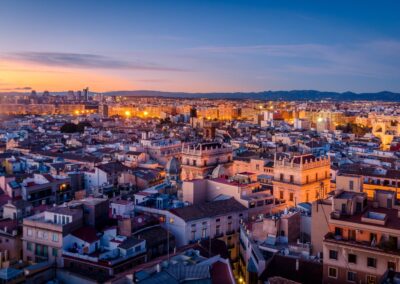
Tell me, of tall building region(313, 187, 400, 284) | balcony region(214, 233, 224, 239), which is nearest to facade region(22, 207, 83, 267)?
balcony region(214, 233, 224, 239)

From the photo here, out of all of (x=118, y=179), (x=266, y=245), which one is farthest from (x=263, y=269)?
(x=118, y=179)

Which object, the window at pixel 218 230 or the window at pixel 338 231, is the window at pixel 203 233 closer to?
the window at pixel 218 230

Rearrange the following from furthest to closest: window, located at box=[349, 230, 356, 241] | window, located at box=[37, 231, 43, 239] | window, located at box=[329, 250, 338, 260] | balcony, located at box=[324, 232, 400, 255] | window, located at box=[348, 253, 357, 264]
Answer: window, located at box=[37, 231, 43, 239], window, located at box=[349, 230, 356, 241], window, located at box=[329, 250, 338, 260], window, located at box=[348, 253, 357, 264], balcony, located at box=[324, 232, 400, 255]

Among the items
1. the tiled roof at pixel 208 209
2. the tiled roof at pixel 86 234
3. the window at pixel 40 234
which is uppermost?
the tiled roof at pixel 208 209

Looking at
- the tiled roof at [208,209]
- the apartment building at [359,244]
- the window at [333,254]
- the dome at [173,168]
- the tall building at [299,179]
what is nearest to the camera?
the apartment building at [359,244]

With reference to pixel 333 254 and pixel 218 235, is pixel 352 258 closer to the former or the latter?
pixel 333 254

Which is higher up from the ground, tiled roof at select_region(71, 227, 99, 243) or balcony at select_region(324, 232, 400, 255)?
balcony at select_region(324, 232, 400, 255)

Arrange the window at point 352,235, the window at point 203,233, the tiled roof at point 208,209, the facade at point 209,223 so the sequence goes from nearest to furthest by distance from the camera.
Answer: the window at point 352,235, the facade at point 209,223, the tiled roof at point 208,209, the window at point 203,233

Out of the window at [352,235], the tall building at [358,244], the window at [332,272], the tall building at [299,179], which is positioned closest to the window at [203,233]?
the tall building at [299,179]

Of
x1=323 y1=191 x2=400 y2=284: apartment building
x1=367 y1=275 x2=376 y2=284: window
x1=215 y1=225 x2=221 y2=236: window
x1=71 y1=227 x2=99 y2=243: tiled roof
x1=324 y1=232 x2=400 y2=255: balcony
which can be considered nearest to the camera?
x1=324 y1=232 x2=400 y2=255: balcony

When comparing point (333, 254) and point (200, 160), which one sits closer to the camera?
point (333, 254)

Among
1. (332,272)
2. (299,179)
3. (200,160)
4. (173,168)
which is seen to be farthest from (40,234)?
(173,168)

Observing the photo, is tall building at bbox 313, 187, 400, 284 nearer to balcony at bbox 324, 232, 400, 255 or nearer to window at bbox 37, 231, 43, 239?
balcony at bbox 324, 232, 400, 255
